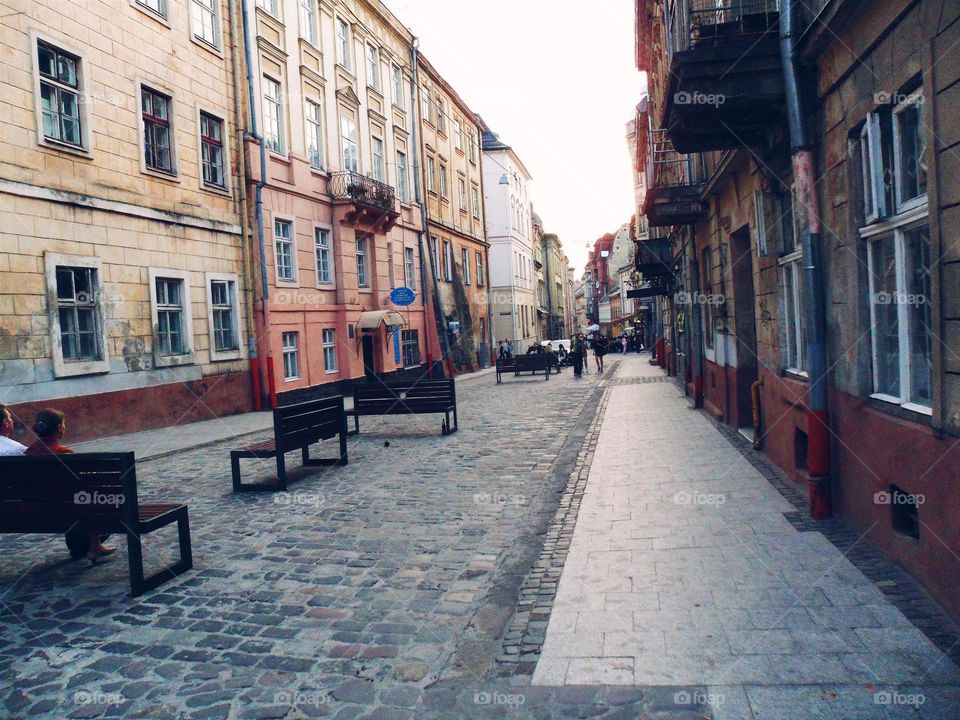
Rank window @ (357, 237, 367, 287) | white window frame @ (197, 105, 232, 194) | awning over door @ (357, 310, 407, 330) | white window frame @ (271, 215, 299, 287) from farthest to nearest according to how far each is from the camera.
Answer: window @ (357, 237, 367, 287)
awning over door @ (357, 310, 407, 330)
white window frame @ (271, 215, 299, 287)
white window frame @ (197, 105, 232, 194)

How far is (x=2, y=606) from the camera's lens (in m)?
5.21

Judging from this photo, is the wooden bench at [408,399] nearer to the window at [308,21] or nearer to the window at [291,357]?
the window at [291,357]

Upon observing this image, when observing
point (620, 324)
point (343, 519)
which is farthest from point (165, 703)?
point (620, 324)

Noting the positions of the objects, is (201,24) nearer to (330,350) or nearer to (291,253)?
(291,253)

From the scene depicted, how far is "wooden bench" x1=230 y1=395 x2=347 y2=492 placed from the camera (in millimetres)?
9016

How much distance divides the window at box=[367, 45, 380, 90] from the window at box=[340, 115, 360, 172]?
2.86 metres

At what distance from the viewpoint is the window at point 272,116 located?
21125 millimetres

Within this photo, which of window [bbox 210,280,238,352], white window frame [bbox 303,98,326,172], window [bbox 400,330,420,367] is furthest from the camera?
window [bbox 400,330,420,367]

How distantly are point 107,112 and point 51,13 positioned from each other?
1935 mm
